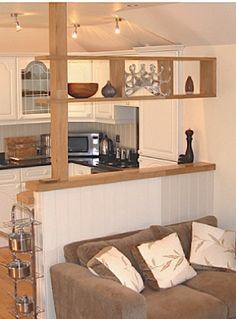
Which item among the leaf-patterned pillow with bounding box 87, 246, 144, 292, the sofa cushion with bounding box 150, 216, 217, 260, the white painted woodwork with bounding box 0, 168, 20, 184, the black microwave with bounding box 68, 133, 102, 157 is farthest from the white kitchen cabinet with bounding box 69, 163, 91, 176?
the leaf-patterned pillow with bounding box 87, 246, 144, 292

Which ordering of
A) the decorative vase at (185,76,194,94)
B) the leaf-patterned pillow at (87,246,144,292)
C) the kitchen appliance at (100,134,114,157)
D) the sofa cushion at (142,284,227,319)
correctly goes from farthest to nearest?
the kitchen appliance at (100,134,114,157) → the decorative vase at (185,76,194,94) → the leaf-patterned pillow at (87,246,144,292) → the sofa cushion at (142,284,227,319)

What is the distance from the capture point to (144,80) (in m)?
4.39

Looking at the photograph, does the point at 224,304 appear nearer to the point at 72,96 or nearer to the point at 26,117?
the point at 72,96

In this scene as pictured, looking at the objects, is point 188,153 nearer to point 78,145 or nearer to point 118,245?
point 118,245

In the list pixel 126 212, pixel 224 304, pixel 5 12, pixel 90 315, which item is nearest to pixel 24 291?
pixel 126 212

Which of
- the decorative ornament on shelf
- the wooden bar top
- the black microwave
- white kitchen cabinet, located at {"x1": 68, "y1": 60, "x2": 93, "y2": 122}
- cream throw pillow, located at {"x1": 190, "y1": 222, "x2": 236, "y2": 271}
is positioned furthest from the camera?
the black microwave

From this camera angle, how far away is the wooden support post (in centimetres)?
379

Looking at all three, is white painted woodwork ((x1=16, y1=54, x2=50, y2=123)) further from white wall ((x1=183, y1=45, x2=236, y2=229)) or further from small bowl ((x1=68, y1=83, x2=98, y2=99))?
small bowl ((x1=68, y1=83, x2=98, y2=99))

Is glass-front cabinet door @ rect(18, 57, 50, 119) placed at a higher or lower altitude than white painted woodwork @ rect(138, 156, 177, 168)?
higher

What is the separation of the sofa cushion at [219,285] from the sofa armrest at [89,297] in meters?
0.72

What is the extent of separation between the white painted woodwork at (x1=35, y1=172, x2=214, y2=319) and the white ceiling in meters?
1.28

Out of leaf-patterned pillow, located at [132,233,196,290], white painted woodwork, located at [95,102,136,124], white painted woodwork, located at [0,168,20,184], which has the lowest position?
leaf-patterned pillow, located at [132,233,196,290]

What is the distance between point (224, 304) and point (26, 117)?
4.05 metres

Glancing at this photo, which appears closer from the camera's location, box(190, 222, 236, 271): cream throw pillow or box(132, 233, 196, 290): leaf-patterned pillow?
box(132, 233, 196, 290): leaf-patterned pillow
